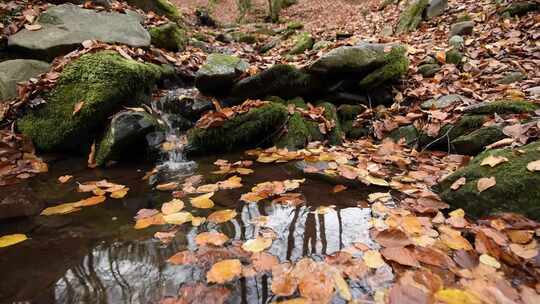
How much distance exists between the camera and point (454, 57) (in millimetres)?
5188

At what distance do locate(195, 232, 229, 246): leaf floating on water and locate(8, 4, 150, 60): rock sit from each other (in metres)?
3.84

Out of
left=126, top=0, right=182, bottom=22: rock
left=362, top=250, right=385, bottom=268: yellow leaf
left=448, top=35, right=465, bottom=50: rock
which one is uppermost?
left=126, top=0, right=182, bottom=22: rock

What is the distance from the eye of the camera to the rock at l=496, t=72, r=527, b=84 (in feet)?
14.3

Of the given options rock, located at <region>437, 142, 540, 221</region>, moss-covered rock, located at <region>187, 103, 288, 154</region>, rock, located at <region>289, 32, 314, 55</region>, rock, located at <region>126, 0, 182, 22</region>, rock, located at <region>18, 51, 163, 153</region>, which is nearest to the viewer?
rock, located at <region>437, 142, 540, 221</region>

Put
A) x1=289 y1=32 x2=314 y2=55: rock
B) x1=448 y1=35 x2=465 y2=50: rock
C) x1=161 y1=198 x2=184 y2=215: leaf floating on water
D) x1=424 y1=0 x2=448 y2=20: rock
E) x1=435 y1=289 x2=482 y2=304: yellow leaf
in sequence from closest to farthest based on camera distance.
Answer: x1=435 y1=289 x2=482 y2=304: yellow leaf < x1=161 y1=198 x2=184 y2=215: leaf floating on water < x1=448 y1=35 x2=465 y2=50: rock < x1=289 y1=32 x2=314 y2=55: rock < x1=424 y1=0 x2=448 y2=20: rock

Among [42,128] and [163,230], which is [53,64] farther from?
[163,230]

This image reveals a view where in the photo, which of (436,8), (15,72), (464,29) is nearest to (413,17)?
(436,8)

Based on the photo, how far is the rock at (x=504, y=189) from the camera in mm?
2033

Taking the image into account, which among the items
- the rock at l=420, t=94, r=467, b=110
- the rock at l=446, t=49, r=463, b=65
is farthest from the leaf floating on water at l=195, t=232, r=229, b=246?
the rock at l=446, t=49, r=463, b=65

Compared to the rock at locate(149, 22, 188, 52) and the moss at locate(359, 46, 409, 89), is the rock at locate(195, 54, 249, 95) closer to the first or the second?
the moss at locate(359, 46, 409, 89)

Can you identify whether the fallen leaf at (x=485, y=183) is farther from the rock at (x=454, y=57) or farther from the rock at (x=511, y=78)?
the rock at (x=454, y=57)

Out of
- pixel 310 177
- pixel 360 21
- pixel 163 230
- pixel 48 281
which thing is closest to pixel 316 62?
pixel 310 177

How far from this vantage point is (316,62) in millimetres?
4543

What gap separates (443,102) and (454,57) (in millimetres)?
1546
